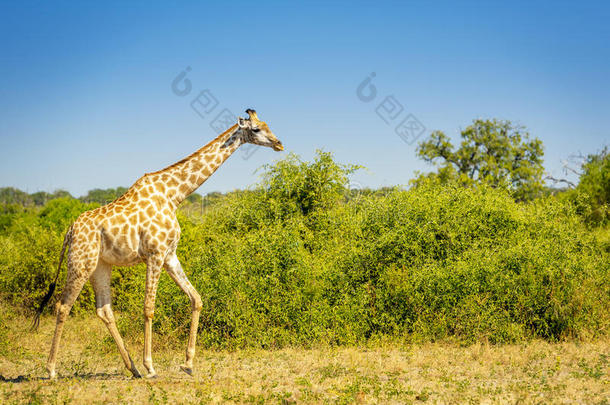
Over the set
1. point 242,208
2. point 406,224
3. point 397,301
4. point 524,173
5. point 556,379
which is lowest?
point 556,379

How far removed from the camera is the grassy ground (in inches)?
250

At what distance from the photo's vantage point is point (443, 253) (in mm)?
10508

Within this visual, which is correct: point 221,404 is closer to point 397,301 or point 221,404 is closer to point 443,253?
point 397,301

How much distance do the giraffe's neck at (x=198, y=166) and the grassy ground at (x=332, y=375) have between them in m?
2.63

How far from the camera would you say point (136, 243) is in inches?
276

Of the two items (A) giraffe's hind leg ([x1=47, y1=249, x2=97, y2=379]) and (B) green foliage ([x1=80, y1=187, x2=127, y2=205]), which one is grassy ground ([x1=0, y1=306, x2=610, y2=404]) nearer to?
(A) giraffe's hind leg ([x1=47, y1=249, x2=97, y2=379])

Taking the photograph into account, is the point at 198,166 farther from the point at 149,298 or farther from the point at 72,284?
the point at 72,284

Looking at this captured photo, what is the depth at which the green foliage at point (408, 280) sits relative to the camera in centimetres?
954

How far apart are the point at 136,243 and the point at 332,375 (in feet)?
10.8

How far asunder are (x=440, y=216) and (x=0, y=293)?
11192mm

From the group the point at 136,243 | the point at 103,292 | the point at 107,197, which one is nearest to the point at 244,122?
the point at 136,243

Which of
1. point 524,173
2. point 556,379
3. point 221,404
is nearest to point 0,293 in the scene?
point 221,404

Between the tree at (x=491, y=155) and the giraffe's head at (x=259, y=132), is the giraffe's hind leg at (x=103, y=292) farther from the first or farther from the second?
the tree at (x=491, y=155)

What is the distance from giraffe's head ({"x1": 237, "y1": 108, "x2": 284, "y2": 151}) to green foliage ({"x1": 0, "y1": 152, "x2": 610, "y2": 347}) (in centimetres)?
330
